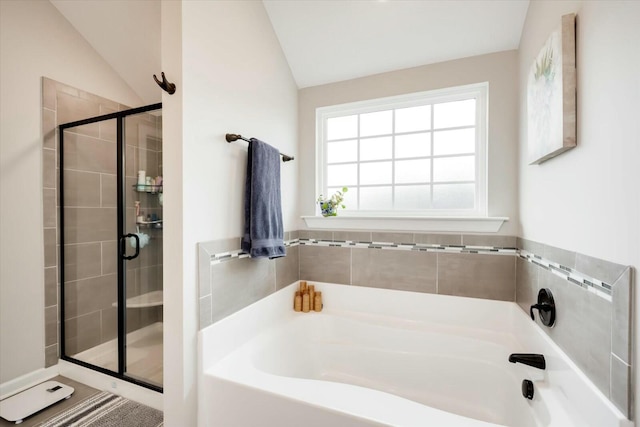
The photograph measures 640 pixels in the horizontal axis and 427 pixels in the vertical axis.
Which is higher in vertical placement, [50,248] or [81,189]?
[81,189]

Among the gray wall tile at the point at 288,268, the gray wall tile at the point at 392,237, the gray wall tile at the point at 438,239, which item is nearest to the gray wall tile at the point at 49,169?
the gray wall tile at the point at 288,268

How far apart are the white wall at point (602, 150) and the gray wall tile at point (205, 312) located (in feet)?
5.05

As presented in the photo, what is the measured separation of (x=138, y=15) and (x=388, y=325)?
109 inches

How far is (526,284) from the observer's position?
1.58m

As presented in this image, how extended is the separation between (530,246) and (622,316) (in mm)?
811

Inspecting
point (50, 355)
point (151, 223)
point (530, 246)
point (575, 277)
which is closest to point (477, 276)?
point (530, 246)

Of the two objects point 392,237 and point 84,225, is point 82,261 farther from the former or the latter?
point 392,237

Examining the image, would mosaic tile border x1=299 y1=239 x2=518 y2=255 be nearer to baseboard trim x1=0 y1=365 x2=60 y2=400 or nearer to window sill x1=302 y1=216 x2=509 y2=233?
window sill x1=302 y1=216 x2=509 y2=233

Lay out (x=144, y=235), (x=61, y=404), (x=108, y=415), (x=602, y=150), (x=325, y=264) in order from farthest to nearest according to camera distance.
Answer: (x=325, y=264)
(x=144, y=235)
(x=61, y=404)
(x=108, y=415)
(x=602, y=150)

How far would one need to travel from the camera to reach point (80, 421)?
1621 millimetres

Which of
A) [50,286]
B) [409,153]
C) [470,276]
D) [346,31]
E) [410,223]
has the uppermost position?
[346,31]

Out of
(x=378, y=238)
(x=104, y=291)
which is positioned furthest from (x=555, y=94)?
(x=104, y=291)

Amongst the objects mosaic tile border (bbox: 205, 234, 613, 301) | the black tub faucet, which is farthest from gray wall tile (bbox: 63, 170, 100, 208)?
the black tub faucet

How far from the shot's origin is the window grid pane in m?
1.99
